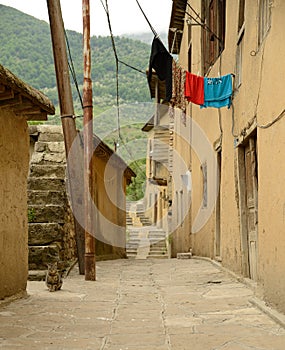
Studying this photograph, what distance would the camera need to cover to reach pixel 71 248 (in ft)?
41.6

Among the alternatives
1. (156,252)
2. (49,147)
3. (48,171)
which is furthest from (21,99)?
(156,252)

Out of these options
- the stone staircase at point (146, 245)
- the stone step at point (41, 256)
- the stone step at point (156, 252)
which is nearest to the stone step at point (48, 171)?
the stone step at point (41, 256)

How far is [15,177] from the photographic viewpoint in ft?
25.1

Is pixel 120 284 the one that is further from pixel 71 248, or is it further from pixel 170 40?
pixel 170 40

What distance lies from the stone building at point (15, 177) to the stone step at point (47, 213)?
132 inches

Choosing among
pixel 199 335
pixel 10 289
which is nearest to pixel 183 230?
pixel 10 289

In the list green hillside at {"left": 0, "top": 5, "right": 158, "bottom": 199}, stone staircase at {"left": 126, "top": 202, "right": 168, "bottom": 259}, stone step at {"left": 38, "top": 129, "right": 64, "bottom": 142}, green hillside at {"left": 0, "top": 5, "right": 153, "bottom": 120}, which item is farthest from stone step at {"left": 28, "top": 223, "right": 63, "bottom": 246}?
green hillside at {"left": 0, "top": 5, "right": 153, "bottom": 120}

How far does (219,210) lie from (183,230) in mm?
6725

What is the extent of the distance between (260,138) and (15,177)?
10.1 ft

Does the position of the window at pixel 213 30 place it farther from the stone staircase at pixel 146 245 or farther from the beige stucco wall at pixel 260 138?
the stone staircase at pixel 146 245

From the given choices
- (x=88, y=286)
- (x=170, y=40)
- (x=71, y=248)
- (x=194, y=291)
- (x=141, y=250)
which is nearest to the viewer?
(x=194, y=291)

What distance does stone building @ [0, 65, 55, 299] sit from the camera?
7.07 m

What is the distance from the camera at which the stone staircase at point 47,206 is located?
11031 mm

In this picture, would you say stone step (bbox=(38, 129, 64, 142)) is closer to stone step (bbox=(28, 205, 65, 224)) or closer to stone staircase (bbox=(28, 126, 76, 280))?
stone staircase (bbox=(28, 126, 76, 280))
